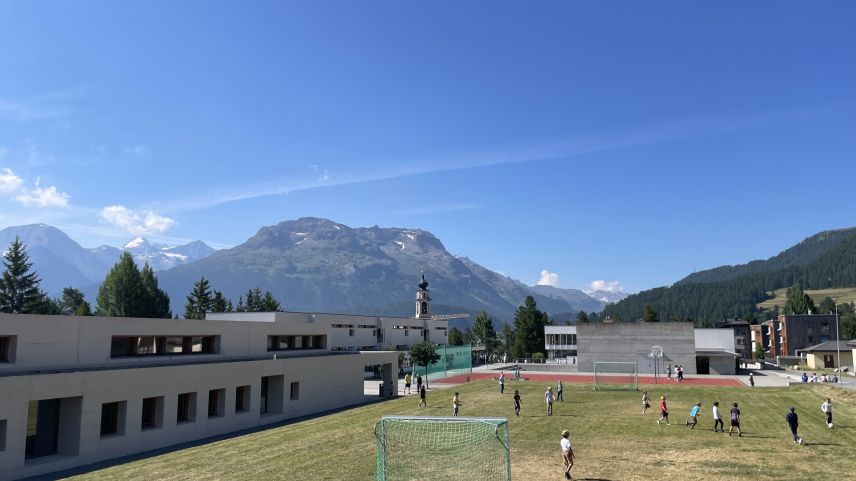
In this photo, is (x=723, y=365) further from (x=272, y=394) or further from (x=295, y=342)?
(x=272, y=394)

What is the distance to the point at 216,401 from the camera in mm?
37125

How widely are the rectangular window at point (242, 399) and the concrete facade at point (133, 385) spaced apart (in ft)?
0.23

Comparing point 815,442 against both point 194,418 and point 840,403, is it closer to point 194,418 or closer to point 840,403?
point 840,403

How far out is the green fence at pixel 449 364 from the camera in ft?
231

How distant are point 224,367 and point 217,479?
16.1 metres

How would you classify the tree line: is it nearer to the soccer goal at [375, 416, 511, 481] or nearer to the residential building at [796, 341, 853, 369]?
the soccer goal at [375, 416, 511, 481]

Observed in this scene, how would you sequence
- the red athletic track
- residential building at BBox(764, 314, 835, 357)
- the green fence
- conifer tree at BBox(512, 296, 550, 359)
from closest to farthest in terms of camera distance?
the red athletic track, the green fence, conifer tree at BBox(512, 296, 550, 359), residential building at BBox(764, 314, 835, 357)

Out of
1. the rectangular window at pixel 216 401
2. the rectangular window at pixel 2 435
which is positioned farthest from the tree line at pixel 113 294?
the rectangular window at pixel 2 435

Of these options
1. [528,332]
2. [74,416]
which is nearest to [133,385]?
[74,416]

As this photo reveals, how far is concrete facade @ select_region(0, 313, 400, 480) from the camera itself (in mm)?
26547

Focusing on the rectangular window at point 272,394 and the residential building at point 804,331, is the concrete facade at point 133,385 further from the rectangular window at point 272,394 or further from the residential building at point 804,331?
the residential building at point 804,331

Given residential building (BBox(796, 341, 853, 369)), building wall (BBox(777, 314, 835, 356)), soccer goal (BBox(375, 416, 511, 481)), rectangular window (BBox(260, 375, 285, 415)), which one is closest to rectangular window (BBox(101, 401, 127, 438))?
rectangular window (BBox(260, 375, 285, 415))

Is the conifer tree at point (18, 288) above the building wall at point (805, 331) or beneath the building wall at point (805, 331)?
above

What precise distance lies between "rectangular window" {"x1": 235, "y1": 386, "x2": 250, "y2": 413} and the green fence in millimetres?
29862
